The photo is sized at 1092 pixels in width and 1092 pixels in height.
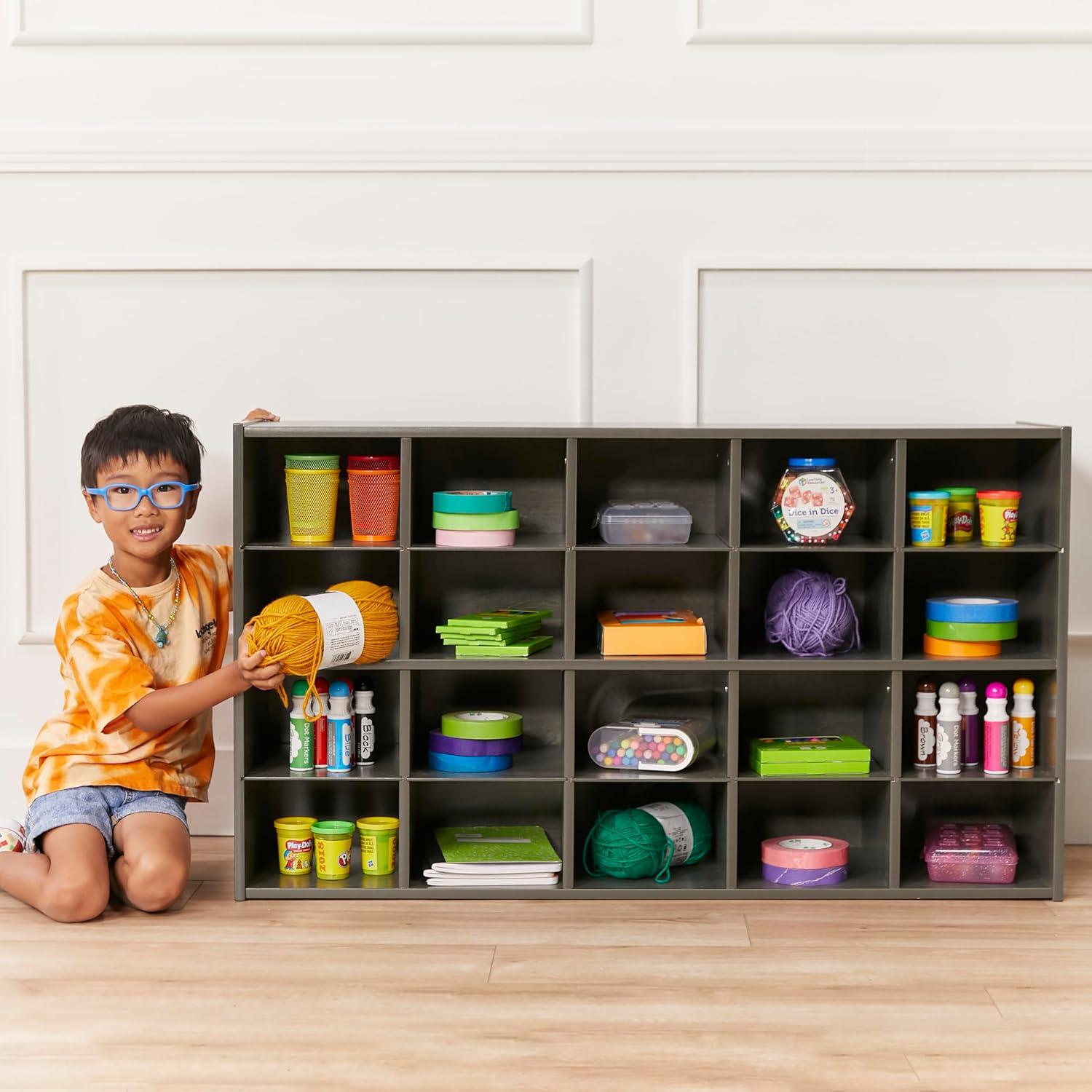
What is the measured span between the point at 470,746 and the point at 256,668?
460mm

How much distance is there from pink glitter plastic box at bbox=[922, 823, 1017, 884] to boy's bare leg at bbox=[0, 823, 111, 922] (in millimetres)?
1602

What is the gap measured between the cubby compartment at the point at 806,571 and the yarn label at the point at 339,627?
79 centimetres

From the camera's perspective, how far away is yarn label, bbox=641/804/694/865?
262 cm

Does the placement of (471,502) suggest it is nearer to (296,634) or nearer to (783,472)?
(296,634)

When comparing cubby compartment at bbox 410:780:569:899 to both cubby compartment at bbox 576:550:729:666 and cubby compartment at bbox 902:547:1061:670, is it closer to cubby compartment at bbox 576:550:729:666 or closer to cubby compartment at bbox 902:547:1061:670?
cubby compartment at bbox 576:550:729:666

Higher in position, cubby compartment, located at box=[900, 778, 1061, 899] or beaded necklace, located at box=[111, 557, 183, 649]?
beaded necklace, located at box=[111, 557, 183, 649]

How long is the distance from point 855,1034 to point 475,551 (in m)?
1.31

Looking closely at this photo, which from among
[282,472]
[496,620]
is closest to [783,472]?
[496,620]

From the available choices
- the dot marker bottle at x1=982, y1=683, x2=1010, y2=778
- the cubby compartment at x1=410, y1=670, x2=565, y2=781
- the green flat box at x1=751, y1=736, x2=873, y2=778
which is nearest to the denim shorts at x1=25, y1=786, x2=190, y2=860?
the cubby compartment at x1=410, y1=670, x2=565, y2=781

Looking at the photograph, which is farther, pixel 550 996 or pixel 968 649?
pixel 968 649

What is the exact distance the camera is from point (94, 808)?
8.23 feet

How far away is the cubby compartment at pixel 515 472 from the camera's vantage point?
2.79 m
